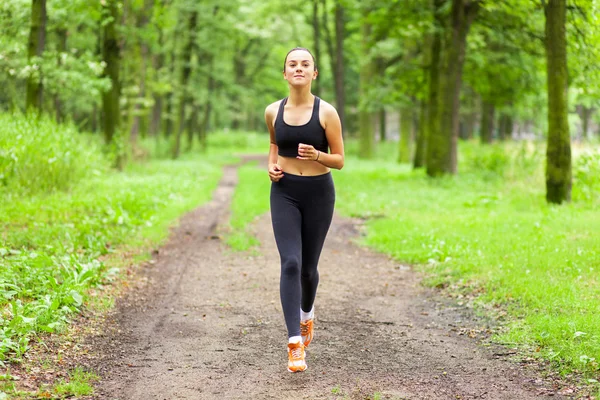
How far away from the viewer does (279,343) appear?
19.0ft

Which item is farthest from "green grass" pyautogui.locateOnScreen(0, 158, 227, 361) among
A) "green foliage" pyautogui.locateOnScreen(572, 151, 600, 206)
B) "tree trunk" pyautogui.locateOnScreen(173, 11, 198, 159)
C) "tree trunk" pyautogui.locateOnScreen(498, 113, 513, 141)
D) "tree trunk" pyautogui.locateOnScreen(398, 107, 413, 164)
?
"tree trunk" pyautogui.locateOnScreen(498, 113, 513, 141)

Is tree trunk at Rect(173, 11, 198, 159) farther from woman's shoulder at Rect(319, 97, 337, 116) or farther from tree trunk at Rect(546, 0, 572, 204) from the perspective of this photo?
woman's shoulder at Rect(319, 97, 337, 116)

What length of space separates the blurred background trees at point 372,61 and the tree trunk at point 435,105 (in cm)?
4

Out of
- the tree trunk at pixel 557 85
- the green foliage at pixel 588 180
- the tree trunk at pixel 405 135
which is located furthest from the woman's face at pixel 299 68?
the tree trunk at pixel 405 135

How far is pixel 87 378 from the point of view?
4.75 meters

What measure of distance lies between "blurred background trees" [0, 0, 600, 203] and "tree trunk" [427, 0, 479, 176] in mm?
32

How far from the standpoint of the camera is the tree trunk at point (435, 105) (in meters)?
19.6

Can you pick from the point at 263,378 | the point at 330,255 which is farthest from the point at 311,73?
the point at 330,255

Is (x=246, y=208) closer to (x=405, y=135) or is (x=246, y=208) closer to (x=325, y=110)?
(x=325, y=110)

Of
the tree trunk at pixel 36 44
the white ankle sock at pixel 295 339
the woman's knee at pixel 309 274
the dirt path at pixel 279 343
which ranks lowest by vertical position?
the dirt path at pixel 279 343

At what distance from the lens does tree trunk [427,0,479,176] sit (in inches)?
731

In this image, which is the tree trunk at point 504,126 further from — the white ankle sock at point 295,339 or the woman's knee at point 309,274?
the white ankle sock at point 295,339

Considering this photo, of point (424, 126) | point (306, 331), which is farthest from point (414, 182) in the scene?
point (306, 331)

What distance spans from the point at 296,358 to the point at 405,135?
28.0 meters
